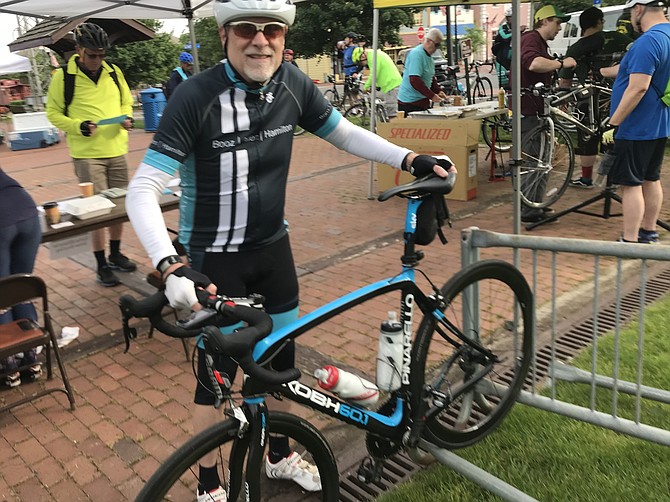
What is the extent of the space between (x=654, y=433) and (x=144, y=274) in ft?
14.5

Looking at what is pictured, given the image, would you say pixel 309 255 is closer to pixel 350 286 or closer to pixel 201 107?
pixel 350 286

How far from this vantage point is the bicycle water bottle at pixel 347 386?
2.02m

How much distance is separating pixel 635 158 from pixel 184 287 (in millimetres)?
4462

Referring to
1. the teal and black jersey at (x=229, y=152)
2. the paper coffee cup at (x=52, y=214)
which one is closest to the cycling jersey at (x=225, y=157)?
the teal and black jersey at (x=229, y=152)

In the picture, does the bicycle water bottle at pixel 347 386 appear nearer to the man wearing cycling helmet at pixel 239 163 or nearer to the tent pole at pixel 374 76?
the man wearing cycling helmet at pixel 239 163

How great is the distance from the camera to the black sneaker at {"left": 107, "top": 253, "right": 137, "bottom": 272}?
5.39 meters

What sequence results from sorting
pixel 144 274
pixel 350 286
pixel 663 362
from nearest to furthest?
pixel 663 362
pixel 350 286
pixel 144 274

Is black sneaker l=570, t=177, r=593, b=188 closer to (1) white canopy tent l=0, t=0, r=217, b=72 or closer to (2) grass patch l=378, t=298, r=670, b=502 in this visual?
(2) grass patch l=378, t=298, r=670, b=502

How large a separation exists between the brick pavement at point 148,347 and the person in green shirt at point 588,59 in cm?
37

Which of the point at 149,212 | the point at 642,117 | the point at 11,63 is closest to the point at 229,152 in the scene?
the point at 149,212

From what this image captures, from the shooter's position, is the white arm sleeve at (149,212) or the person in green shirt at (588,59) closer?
the white arm sleeve at (149,212)

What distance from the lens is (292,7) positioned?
1.98 meters

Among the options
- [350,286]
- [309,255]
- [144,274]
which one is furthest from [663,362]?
[144,274]

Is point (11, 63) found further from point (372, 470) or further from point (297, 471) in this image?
point (372, 470)
